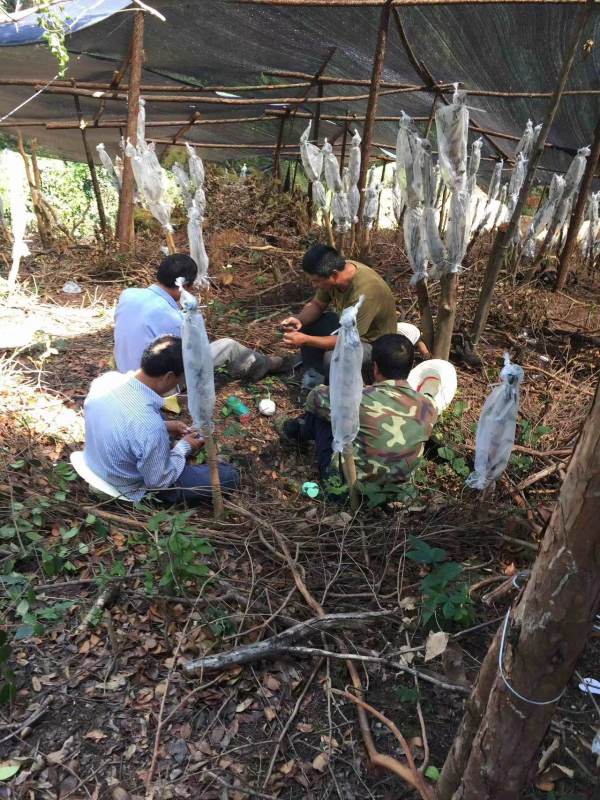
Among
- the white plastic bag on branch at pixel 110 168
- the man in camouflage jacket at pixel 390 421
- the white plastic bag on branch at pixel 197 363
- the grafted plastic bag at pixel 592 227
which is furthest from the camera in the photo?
the white plastic bag on branch at pixel 110 168

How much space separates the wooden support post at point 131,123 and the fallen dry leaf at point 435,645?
569cm

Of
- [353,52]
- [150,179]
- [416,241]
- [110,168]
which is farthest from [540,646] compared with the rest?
[110,168]

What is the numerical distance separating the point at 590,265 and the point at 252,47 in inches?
198

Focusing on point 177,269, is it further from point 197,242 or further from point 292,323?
point 197,242

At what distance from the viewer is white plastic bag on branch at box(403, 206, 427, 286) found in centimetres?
367

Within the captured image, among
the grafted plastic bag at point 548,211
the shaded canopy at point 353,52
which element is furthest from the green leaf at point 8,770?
the grafted plastic bag at point 548,211

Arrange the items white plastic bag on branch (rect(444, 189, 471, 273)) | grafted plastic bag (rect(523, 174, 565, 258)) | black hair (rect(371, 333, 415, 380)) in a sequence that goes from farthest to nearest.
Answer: grafted plastic bag (rect(523, 174, 565, 258)), white plastic bag on branch (rect(444, 189, 471, 273)), black hair (rect(371, 333, 415, 380))

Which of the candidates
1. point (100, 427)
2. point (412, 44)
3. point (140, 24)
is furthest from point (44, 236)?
point (100, 427)

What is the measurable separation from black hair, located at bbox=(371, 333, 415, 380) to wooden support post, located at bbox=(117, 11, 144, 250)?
14.0ft

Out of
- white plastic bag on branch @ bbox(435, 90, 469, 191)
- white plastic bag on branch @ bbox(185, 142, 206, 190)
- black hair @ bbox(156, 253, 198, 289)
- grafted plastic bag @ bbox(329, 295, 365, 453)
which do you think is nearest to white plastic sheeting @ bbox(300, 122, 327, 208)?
white plastic bag on branch @ bbox(185, 142, 206, 190)

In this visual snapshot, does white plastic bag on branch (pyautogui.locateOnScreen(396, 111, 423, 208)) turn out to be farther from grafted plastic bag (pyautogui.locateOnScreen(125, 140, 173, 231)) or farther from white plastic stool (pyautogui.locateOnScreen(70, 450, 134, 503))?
white plastic stool (pyautogui.locateOnScreen(70, 450, 134, 503))

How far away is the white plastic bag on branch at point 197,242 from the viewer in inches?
188

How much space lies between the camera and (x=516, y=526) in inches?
97.9

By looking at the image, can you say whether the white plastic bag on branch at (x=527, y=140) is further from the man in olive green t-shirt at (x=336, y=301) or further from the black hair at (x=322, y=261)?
the black hair at (x=322, y=261)
